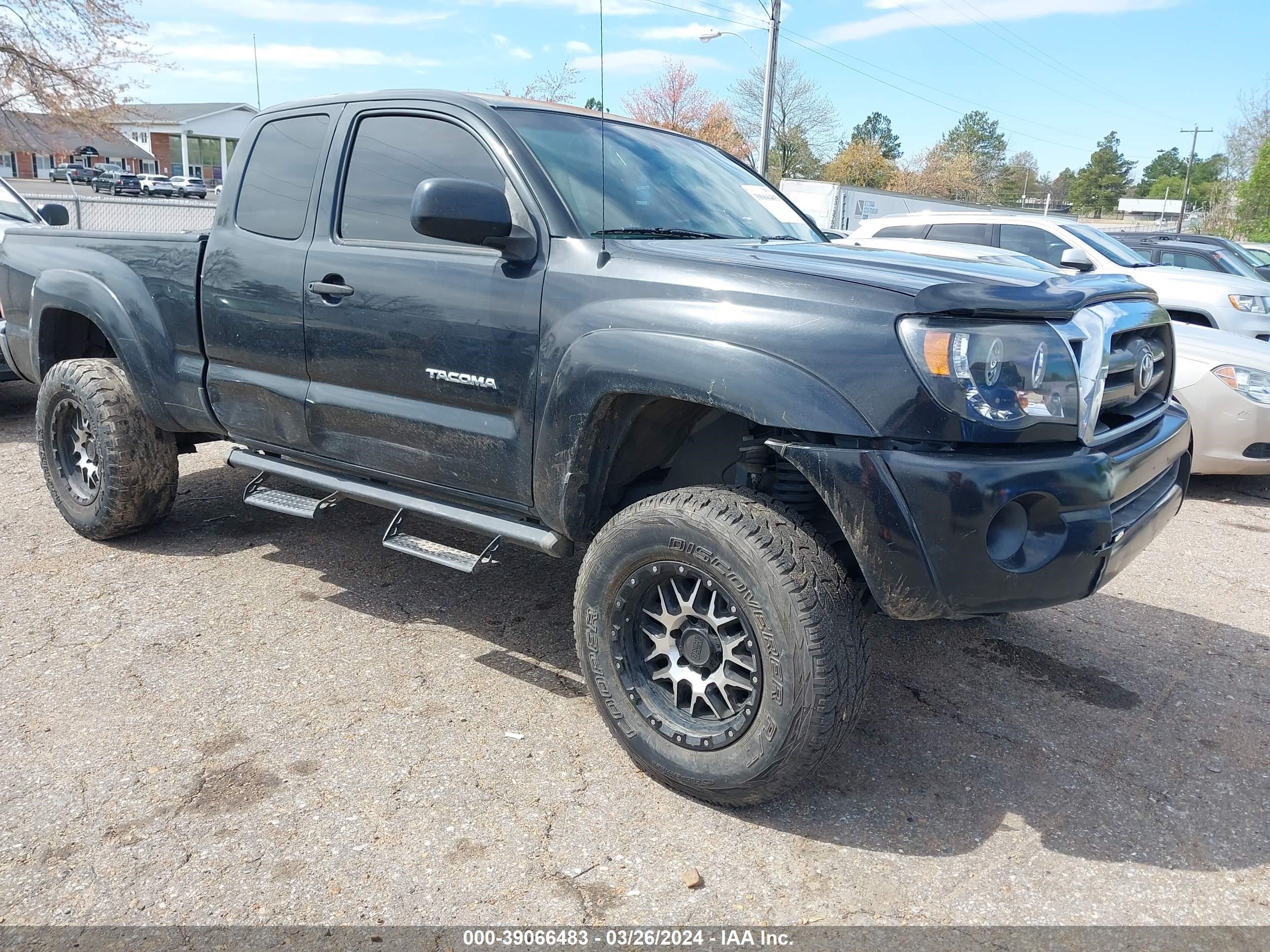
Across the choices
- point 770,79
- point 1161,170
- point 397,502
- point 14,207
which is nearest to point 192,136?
point 770,79

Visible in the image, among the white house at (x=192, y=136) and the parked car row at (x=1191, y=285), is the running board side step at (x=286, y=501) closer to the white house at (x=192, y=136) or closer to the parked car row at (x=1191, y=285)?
the parked car row at (x=1191, y=285)

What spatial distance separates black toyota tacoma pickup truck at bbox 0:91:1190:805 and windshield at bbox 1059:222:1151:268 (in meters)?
6.62

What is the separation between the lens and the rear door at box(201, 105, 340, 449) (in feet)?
12.7

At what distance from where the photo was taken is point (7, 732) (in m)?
3.16

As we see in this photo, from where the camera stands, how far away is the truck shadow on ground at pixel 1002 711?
9.18 feet

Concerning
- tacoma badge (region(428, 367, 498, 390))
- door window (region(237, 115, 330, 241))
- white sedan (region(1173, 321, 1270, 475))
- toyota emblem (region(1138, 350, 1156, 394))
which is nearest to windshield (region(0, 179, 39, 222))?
door window (region(237, 115, 330, 241))

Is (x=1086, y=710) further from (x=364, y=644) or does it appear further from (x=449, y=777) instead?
(x=364, y=644)

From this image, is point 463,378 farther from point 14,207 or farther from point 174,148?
point 174,148

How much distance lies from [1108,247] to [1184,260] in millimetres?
5088

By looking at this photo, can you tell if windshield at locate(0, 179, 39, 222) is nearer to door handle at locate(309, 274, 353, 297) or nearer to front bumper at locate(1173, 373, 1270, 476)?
door handle at locate(309, 274, 353, 297)

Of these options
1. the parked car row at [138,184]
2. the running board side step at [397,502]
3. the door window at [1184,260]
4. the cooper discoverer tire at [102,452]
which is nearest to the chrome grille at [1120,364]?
the running board side step at [397,502]

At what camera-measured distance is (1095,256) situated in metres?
9.39

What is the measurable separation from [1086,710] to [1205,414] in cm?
385

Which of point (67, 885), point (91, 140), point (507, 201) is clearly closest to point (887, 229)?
point (507, 201)
